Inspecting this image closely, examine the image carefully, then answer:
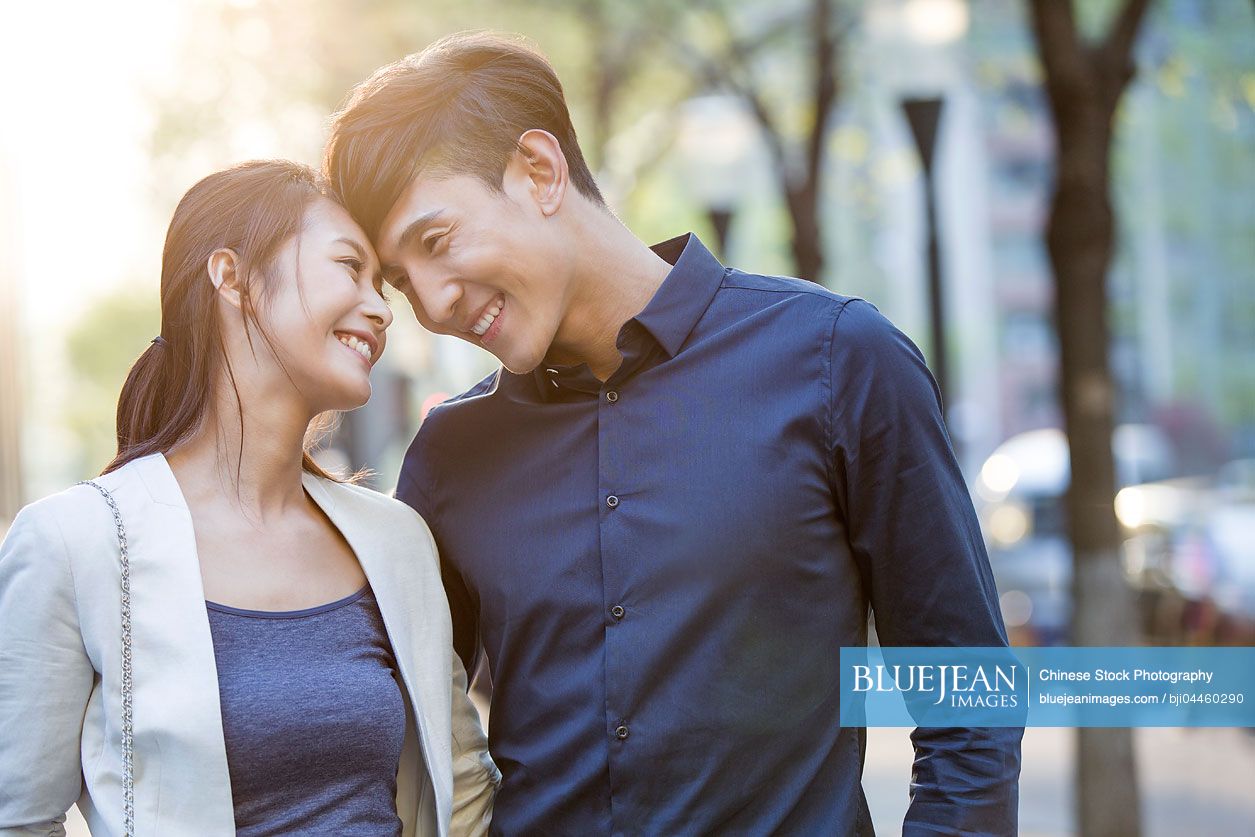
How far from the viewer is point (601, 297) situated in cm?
288

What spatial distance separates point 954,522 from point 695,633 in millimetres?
495

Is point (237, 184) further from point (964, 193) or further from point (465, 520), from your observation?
point (964, 193)

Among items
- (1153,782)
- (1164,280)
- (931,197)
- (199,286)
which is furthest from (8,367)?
(1164,280)

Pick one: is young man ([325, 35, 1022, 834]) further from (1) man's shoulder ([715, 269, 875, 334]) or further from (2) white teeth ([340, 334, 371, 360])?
(2) white teeth ([340, 334, 371, 360])

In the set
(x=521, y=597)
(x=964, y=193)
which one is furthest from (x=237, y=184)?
(x=964, y=193)

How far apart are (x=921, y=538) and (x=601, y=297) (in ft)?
2.58

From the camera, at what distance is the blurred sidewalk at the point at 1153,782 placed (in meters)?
8.45

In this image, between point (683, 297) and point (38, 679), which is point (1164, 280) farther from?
point (38, 679)

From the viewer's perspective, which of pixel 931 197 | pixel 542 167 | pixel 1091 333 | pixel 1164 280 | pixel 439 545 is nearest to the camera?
pixel 542 167

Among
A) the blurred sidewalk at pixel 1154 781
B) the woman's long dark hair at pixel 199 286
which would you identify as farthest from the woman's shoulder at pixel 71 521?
the blurred sidewalk at pixel 1154 781

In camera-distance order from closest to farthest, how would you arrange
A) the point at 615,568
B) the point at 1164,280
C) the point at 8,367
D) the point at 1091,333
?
the point at 615,568
the point at 1091,333
the point at 8,367
the point at 1164,280

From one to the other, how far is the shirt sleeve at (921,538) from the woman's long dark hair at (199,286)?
1.15m

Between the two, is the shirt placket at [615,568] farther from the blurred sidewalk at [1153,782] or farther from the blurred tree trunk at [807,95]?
the blurred tree trunk at [807,95]

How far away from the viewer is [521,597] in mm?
2738
